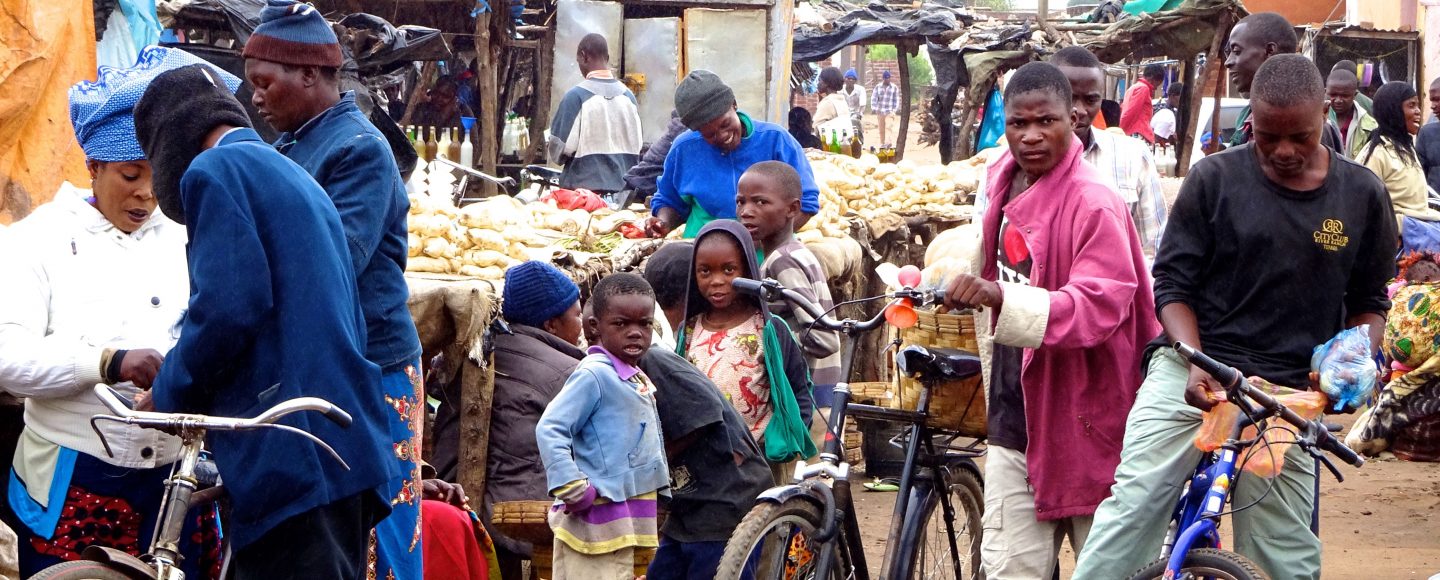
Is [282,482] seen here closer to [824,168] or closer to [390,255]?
[390,255]

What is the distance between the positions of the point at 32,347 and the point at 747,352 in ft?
7.04

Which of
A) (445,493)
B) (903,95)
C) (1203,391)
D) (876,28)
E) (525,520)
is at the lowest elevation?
(525,520)

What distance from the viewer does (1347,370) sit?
342cm

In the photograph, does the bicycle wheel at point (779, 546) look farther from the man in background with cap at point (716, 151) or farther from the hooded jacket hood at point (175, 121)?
the man in background with cap at point (716, 151)

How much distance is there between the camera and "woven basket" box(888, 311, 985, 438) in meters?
4.43

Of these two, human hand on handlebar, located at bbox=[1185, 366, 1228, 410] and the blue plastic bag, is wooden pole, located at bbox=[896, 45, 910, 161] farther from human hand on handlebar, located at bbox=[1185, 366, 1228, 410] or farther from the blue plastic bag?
human hand on handlebar, located at bbox=[1185, 366, 1228, 410]

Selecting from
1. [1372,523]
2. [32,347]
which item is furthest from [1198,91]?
[32,347]

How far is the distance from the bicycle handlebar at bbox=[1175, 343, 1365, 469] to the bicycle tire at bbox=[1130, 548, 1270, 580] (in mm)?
310

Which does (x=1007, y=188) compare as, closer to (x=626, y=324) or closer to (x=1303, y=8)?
(x=626, y=324)

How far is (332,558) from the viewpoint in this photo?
296cm

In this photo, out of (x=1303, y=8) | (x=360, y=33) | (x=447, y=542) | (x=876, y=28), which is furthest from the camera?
(x=1303, y=8)

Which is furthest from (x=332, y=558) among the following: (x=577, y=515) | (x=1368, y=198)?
(x=1368, y=198)

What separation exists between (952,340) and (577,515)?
1242mm

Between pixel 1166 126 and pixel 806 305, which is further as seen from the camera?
pixel 1166 126
